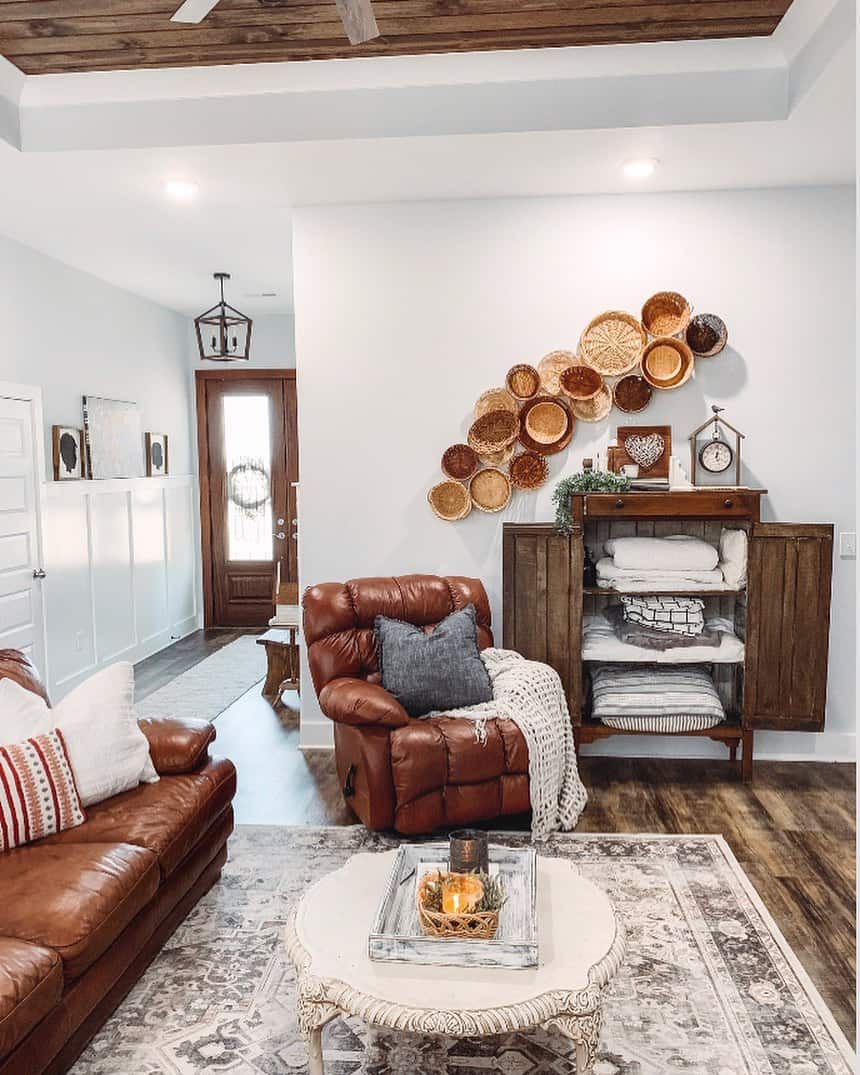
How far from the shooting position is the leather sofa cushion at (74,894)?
6.73 feet

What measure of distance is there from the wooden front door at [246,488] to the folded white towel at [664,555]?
422 cm

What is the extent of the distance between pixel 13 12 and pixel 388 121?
1.31 m

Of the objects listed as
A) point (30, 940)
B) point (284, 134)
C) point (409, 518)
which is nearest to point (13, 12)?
point (284, 134)

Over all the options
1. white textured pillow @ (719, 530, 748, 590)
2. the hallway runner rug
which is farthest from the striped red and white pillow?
white textured pillow @ (719, 530, 748, 590)

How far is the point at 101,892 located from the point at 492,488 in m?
2.67

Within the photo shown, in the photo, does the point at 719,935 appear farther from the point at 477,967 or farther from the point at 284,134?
the point at 284,134

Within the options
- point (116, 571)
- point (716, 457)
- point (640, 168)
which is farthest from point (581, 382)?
point (116, 571)

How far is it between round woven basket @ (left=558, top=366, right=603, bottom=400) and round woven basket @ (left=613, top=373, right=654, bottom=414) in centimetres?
10

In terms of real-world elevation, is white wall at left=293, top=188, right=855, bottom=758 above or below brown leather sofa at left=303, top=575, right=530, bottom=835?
above

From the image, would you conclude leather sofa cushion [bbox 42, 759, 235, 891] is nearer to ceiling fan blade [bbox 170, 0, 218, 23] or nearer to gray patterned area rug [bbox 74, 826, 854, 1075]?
gray patterned area rug [bbox 74, 826, 854, 1075]

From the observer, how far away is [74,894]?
2176mm

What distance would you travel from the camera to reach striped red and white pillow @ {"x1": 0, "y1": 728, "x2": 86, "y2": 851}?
2.46 metres

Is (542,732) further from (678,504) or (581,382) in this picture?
(581,382)

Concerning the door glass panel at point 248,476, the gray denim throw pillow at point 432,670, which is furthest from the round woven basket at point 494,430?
the door glass panel at point 248,476
